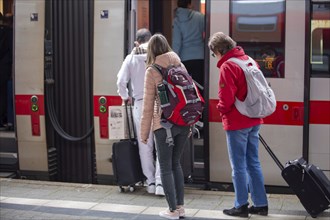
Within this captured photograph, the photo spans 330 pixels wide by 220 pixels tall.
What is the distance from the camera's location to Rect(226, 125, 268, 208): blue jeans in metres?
5.58

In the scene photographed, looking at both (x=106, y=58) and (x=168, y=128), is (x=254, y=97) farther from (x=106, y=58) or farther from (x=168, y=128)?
(x=106, y=58)

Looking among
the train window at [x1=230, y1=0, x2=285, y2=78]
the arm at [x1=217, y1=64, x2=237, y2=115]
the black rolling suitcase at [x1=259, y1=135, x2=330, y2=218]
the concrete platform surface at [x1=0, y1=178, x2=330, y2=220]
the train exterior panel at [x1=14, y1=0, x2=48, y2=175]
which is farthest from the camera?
the train exterior panel at [x1=14, y1=0, x2=48, y2=175]

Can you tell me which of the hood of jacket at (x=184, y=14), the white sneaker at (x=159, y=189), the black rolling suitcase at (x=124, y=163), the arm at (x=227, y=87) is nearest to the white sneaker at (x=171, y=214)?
the white sneaker at (x=159, y=189)

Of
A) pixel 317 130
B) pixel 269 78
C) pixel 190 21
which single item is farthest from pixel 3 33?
pixel 317 130

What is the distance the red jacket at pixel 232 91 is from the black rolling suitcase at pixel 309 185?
578mm

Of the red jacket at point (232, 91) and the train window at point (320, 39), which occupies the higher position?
the train window at point (320, 39)

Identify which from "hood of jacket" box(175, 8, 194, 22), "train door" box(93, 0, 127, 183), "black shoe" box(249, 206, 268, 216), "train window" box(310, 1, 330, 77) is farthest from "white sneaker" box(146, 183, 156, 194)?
"hood of jacket" box(175, 8, 194, 22)

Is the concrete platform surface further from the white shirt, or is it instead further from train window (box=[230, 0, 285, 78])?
train window (box=[230, 0, 285, 78])

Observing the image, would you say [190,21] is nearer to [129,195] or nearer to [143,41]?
[143,41]

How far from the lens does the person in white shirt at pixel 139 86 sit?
6.57 m

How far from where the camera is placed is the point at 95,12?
7.09 m

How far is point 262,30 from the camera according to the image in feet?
21.4

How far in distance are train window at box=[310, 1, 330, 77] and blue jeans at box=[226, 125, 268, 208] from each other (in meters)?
1.21

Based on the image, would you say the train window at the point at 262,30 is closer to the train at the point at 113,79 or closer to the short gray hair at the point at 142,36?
the train at the point at 113,79
